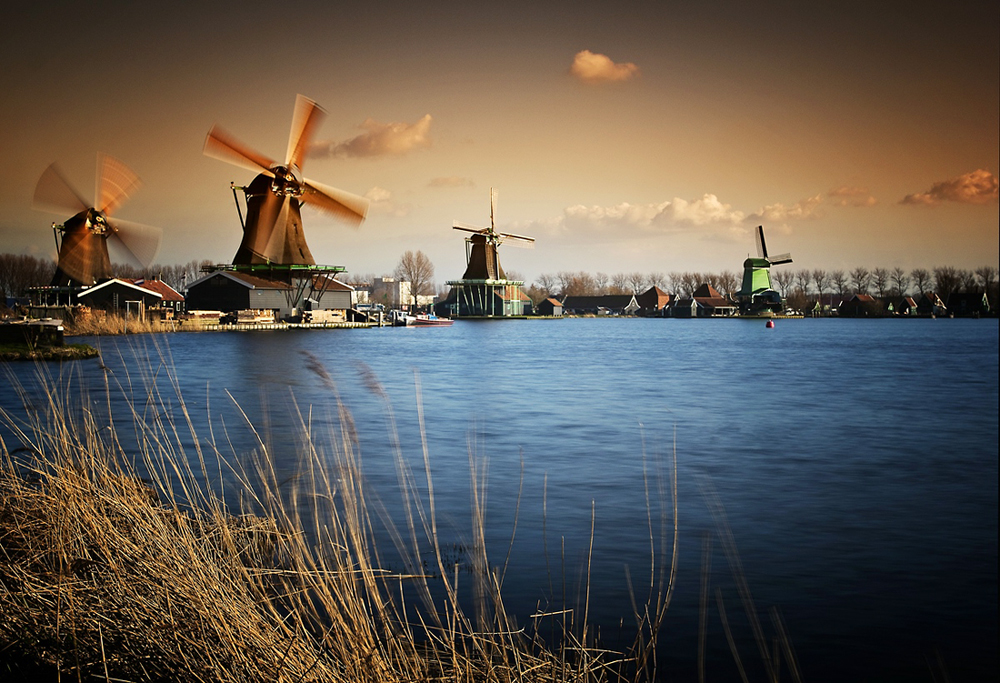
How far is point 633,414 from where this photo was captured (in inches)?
670

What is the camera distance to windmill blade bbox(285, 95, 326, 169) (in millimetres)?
50938

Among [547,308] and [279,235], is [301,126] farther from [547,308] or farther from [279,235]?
[547,308]

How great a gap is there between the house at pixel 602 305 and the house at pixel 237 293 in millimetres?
86317

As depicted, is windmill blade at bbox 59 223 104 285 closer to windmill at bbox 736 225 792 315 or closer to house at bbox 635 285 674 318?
windmill at bbox 736 225 792 315

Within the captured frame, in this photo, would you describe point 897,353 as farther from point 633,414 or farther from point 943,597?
point 943,597

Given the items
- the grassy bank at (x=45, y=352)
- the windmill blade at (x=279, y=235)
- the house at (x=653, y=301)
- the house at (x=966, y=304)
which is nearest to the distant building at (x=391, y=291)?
the house at (x=653, y=301)

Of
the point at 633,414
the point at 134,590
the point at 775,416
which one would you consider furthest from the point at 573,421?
the point at 134,590

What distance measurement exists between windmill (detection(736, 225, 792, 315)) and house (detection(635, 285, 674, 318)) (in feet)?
94.0

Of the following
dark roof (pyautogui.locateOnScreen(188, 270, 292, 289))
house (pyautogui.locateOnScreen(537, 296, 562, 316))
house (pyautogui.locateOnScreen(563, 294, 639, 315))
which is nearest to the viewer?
dark roof (pyautogui.locateOnScreen(188, 270, 292, 289))

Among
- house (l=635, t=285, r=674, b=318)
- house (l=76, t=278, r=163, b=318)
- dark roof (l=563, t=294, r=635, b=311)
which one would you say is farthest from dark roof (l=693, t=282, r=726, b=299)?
house (l=76, t=278, r=163, b=318)

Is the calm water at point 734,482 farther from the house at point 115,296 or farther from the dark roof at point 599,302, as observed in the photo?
the dark roof at point 599,302

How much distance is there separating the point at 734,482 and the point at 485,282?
78.1 meters

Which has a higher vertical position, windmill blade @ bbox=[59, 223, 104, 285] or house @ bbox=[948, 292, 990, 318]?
windmill blade @ bbox=[59, 223, 104, 285]

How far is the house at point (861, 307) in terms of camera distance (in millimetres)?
117438
